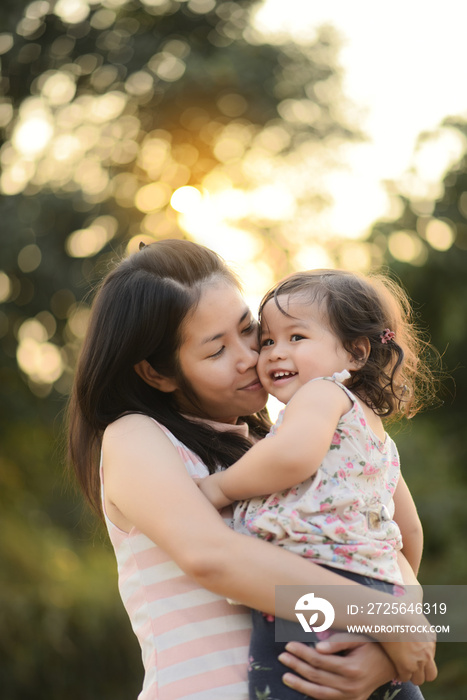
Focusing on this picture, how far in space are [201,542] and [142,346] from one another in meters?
0.57

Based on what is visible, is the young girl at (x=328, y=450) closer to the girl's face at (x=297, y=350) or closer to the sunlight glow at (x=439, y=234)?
the girl's face at (x=297, y=350)

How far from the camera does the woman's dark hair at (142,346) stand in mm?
1853

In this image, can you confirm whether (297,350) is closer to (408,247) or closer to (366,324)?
(366,324)

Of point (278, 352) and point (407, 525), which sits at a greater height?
point (278, 352)

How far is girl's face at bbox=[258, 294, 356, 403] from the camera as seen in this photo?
1.81 m

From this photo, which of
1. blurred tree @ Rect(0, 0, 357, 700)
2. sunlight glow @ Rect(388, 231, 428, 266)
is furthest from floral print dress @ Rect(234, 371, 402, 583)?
sunlight glow @ Rect(388, 231, 428, 266)

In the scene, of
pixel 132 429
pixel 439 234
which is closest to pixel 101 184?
pixel 439 234

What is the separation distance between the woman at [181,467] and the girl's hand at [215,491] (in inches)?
2.5

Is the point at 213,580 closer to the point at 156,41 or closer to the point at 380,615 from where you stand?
the point at 380,615

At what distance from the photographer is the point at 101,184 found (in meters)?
5.88

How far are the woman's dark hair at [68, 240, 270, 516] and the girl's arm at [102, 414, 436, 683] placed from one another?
0.74ft

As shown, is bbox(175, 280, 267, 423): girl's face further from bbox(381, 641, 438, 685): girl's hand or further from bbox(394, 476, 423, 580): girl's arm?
bbox(381, 641, 438, 685): girl's hand

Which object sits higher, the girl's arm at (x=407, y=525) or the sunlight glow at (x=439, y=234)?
the girl's arm at (x=407, y=525)

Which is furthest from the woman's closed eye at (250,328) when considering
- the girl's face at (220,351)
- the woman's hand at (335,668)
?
the woman's hand at (335,668)
